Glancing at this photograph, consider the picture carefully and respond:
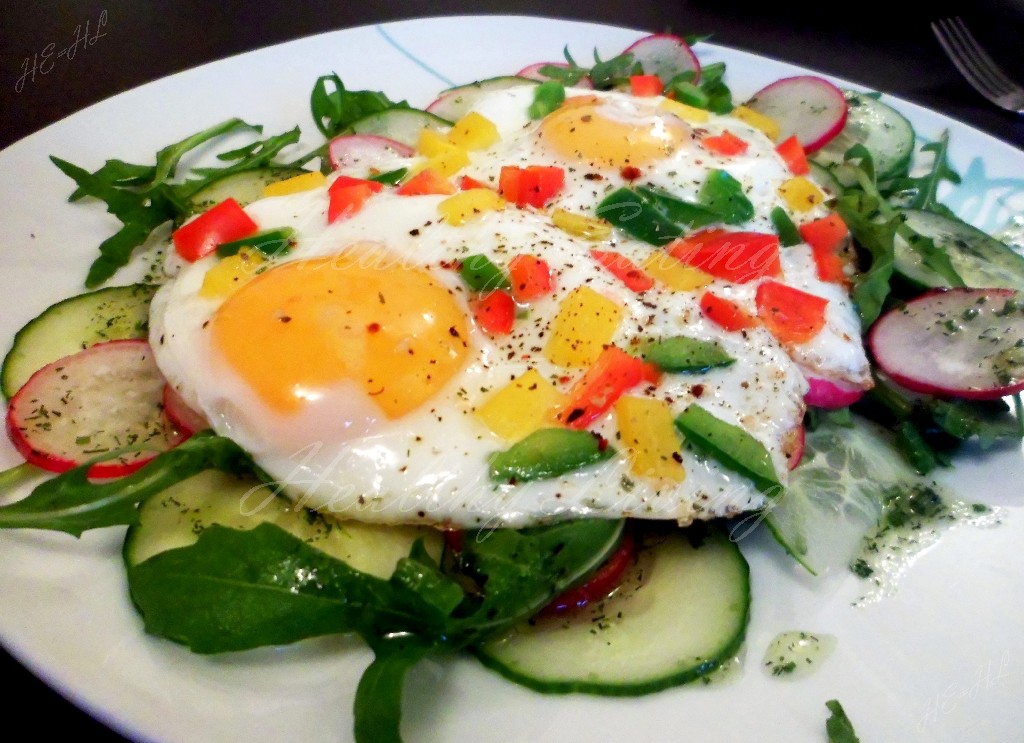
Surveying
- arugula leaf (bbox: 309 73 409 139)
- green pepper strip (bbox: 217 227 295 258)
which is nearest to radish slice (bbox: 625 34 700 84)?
arugula leaf (bbox: 309 73 409 139)

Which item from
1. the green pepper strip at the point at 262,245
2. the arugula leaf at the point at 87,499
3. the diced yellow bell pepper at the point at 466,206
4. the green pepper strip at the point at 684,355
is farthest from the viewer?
the diced yellow bell pepper at the point at 466,206

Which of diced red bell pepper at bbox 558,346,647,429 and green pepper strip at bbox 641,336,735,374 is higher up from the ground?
green pepper strip at bbox 641,336,735,374

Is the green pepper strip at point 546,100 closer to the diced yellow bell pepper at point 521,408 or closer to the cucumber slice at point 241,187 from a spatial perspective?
the cucumber slice at point 241,187

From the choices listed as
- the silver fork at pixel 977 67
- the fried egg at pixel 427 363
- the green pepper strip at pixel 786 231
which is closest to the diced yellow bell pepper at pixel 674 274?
the fried egg at pixel 427 363

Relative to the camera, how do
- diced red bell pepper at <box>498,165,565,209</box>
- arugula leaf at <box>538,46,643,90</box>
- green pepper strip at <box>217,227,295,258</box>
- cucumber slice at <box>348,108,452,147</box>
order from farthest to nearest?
arugula leaf at <box>538,46,643,90</box> → cucumber slice at <box>348,108,452,147</box> → diced red bell pepper at <box>498,165,565,209</box> → green pepper strip at <box>217,227,295,258</box>

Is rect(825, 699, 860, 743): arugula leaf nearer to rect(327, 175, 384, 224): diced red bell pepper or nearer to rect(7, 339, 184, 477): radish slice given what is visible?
rect(7, 339, 184, 477): radish slice

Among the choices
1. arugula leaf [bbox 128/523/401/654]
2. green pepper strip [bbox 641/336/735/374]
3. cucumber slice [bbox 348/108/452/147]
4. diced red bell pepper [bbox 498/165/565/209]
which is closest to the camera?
arugula leaf [bbox 128/523/401/654]
